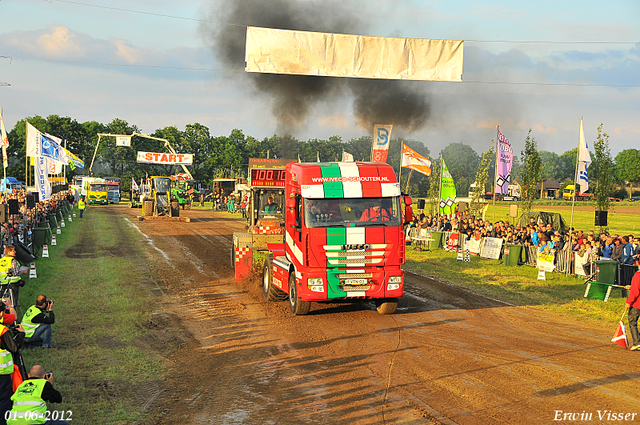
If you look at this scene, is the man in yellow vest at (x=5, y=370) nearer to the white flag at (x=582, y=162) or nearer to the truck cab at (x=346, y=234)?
the truck cab at (x=346, y=234)

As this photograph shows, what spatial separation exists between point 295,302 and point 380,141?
11286 millimetres

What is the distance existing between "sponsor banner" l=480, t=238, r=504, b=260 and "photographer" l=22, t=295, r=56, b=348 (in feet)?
57.9

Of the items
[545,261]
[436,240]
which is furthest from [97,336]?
[436,240]

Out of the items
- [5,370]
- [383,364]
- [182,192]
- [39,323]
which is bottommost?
[383,364]

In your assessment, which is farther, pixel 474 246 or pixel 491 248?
pixel 474 246

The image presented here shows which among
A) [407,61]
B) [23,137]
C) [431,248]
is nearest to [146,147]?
[23,137]

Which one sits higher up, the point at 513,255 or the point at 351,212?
the point at 351,212

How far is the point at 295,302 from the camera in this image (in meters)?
11.9

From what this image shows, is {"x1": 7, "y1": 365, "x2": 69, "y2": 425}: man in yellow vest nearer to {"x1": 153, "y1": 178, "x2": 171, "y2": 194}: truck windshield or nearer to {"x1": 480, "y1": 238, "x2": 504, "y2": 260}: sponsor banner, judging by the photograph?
{"x1": 480, "y1": 238, "x2": 504, "y2": 260}: sponsor banner

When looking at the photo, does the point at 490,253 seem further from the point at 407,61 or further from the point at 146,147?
the point at 146,147

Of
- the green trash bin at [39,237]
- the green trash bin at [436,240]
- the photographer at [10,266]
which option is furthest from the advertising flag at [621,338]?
the green trash bin at [39,237]

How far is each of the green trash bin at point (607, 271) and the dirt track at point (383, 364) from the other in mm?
3769

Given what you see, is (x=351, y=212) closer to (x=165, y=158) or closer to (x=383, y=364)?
(x=383, y=364)

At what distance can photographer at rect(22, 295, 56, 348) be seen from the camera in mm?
9008
